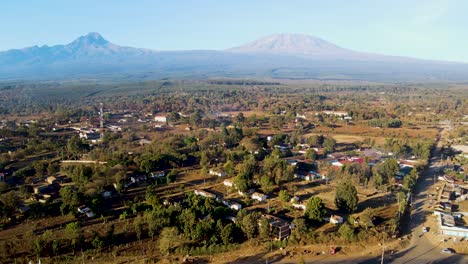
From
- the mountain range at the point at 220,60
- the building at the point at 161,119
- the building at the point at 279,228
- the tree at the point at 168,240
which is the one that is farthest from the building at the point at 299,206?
the mountain range at the point at 220,60

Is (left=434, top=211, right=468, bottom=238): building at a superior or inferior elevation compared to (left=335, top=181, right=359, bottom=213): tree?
inferior

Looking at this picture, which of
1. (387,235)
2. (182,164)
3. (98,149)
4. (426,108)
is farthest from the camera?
(426,108)

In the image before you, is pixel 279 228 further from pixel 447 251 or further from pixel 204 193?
pixel 447 251

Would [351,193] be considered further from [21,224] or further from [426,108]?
[426,108]

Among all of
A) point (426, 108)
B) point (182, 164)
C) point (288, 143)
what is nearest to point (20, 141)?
point (182, 164)

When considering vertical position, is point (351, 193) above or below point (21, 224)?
above

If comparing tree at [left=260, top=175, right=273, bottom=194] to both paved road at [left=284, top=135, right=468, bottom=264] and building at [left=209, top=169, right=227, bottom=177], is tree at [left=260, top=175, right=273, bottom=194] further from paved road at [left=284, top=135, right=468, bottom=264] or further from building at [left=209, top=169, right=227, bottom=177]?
paved road at [left=284, top=135, right=468, bottom=264]

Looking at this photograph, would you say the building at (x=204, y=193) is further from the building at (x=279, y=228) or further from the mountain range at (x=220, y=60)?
the mountain range at (x=220, y=60)

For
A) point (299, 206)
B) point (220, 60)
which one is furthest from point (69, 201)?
point (220, 60)

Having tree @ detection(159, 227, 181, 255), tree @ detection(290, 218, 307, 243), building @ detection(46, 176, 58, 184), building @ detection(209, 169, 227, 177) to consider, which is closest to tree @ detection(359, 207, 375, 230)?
tree @ detection(290, 218, 307, 243)
